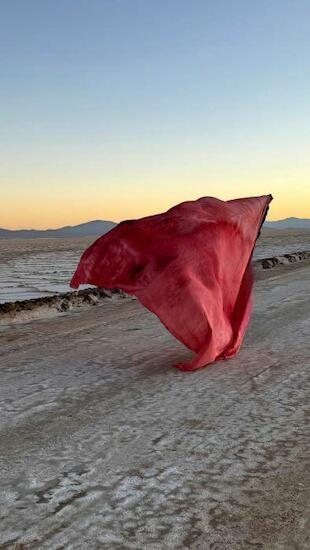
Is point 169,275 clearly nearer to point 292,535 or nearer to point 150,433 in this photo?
point 150,433

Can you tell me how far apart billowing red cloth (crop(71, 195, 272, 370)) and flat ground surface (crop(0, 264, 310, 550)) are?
242 millimetres

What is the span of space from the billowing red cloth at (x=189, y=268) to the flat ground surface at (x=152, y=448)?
242 mm

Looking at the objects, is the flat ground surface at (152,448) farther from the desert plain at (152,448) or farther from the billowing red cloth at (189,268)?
the billowing red cloth at (189,268)

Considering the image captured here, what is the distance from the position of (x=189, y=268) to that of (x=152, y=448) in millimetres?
1466

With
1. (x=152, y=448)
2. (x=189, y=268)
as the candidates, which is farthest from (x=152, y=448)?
(x=189, y=268)

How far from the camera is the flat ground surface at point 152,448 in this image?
72.1 inches

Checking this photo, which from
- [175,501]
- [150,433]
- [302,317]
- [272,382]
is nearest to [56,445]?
[150,433]

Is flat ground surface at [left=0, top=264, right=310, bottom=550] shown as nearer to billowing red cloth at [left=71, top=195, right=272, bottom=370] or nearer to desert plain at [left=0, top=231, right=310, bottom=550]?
desert plain at [left=0, top=231, right=310, bottom=550]

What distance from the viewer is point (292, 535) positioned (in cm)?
180

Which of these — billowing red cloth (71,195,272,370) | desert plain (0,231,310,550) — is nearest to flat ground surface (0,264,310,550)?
desert plain (0,231,310,550)

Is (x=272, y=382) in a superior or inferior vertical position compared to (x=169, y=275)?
inferior

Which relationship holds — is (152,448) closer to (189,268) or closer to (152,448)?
(152,448)

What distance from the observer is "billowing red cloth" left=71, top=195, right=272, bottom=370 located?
367cm

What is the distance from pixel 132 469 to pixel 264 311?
400cm
